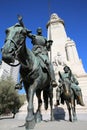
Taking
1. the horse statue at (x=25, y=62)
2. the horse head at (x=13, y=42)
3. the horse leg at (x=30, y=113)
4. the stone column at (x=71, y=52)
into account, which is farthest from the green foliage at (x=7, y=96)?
the horse head at (x=13, y=42)

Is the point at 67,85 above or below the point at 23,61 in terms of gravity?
below

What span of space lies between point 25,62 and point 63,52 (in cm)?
1869

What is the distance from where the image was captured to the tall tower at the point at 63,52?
2130 cm

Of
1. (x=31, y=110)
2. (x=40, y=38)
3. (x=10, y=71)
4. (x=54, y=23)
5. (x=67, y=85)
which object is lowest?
(x=31, y=110)

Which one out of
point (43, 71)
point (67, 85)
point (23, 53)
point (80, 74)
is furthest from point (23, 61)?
point (80, 74)

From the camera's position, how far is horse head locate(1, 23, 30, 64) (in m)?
4.34

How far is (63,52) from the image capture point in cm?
2370

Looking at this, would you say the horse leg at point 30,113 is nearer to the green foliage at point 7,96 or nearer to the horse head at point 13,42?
the horse head at point 13,42

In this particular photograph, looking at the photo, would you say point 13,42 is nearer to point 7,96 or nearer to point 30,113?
point 30,113

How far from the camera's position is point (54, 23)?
2645 cm

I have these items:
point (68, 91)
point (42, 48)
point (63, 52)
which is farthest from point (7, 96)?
point (42, 48)

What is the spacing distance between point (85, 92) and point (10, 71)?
9155cm

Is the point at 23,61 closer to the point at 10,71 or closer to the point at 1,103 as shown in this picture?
the point at 1,103

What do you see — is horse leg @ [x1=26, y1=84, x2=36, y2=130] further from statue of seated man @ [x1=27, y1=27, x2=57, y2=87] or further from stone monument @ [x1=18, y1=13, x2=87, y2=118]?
stone monument @ [x1=18, y1=13, x2=87, y2=118]
